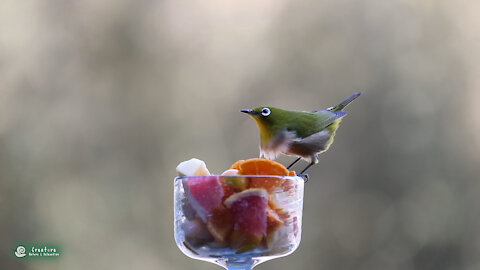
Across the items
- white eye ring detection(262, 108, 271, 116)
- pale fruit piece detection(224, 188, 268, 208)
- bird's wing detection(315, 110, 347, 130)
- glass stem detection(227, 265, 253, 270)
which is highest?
white eye ring detection(262, 108, 271, 116)

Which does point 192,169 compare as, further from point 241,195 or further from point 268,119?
point 268,119

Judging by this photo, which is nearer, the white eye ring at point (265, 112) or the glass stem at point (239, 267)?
the glass stem at point (239, 267)

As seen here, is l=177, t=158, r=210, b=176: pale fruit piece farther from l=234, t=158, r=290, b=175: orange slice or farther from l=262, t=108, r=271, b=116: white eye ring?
l=262, t=108, r=271, b=116: white eye ring

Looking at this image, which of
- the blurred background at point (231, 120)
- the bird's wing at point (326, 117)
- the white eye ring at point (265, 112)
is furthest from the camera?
the blurred background at point (231, 120)

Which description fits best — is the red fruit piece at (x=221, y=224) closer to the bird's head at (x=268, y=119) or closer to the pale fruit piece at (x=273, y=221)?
the pale fruit piece at (x=273, y=221)

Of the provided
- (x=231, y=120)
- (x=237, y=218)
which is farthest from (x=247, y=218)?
(x=231, y=120)

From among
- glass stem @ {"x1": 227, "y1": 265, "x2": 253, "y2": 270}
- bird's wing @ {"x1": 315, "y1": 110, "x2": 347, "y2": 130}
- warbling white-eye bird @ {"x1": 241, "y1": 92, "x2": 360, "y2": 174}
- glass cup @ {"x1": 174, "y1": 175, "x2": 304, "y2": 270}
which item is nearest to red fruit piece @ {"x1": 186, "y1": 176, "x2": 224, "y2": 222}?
glass cup @ {"x1": 174, "y1": 175, "x2": 304, "y2": 270}

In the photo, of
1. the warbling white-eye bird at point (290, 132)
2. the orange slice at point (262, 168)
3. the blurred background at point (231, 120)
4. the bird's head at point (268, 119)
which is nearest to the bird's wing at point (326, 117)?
the warbling white-eye bird at point (290, 132)
